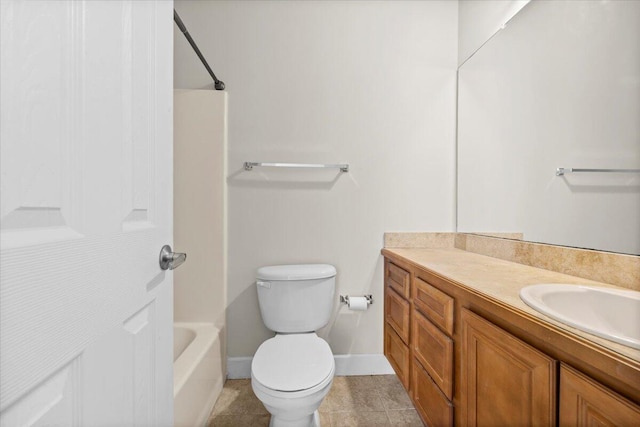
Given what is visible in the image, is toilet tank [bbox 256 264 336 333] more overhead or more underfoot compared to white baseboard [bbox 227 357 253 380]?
more overhead

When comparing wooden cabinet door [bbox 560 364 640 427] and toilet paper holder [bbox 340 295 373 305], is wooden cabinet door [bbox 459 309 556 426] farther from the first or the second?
toilet paper holder [bbox 340 295 373 305]

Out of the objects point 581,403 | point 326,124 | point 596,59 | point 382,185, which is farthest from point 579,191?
point 326,124

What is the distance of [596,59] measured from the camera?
3.30 ft

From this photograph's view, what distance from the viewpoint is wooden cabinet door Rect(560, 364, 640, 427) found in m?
0.49

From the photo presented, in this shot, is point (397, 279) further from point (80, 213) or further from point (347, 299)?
point (80, 213)

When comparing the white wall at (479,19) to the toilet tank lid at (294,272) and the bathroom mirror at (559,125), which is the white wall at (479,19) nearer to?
the bathroom mirror at (559,125)

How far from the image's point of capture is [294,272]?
1.60 m

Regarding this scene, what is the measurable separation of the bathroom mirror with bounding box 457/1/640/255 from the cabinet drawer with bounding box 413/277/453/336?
566mm

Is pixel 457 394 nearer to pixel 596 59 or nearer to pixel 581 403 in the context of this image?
pixel 581 403

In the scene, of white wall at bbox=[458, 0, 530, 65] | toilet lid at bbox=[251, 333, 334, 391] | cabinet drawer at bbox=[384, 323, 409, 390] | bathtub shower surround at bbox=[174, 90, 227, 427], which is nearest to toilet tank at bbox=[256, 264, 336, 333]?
toilet lid at bbox=[251, 333, 334, 391]

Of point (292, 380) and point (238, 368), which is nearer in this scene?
point (292, 380)

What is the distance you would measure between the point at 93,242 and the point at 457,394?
1163 mm

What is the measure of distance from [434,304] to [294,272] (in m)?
0.77

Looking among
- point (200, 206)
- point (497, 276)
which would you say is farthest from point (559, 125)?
point (200, 206)
